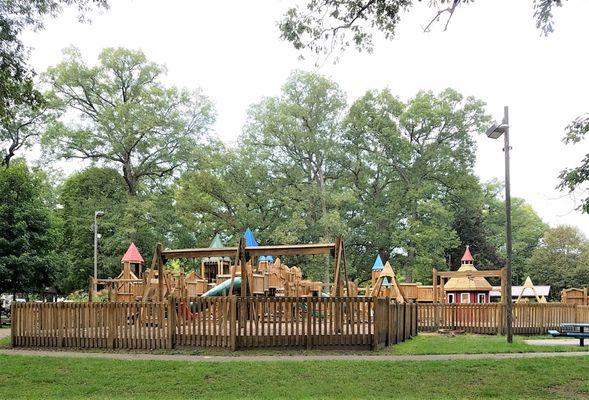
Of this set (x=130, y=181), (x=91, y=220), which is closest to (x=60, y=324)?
(x=91, y=220)

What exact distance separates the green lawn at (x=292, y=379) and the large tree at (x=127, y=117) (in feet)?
118

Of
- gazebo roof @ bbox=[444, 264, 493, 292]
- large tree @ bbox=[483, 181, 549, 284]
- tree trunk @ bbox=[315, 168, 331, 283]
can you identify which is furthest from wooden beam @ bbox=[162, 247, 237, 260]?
large tree @ bbox=[483, 181, 549, 284]

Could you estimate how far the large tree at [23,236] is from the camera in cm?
3095

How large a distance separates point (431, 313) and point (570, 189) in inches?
415

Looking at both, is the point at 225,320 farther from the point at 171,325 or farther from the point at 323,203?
the point at 323,203

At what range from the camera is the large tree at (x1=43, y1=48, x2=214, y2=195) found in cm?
4734

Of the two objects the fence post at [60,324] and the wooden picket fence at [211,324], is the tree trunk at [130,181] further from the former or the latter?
the fence post at [60,324]

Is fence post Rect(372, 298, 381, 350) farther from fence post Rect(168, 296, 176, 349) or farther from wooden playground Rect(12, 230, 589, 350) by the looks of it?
fence post Rect(168, 296, 176, 349)

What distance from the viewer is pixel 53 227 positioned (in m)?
35.0

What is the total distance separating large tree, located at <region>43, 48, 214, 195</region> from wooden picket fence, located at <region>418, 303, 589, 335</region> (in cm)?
2733

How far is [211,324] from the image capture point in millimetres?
15875

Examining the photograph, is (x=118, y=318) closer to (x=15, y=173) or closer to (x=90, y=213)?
(x=15, y=173)

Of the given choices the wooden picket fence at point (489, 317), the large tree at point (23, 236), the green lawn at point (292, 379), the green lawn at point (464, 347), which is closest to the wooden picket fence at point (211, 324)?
the green lawn at point (464, 347)

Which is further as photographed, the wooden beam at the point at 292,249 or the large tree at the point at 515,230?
the large tree at the point at 515,230
